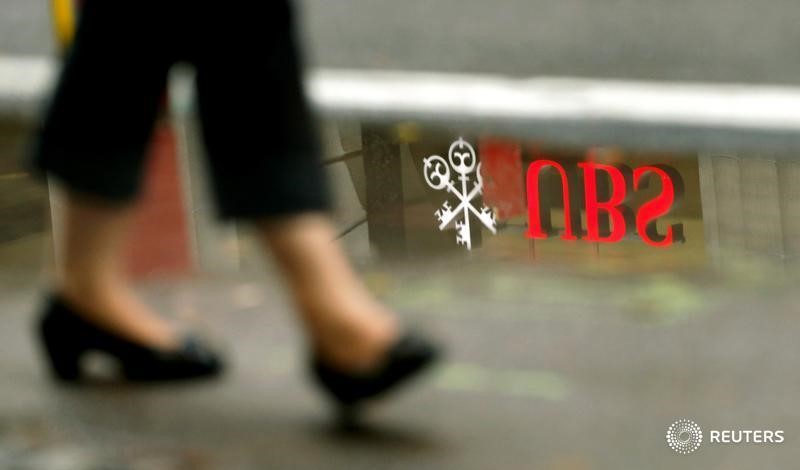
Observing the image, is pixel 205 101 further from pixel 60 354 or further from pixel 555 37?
pixel 555 37

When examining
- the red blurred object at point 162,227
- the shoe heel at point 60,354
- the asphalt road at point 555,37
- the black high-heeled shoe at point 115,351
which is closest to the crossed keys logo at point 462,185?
the red blurred object at point 162,227

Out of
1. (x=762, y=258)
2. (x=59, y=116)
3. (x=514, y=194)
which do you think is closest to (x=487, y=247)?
(x=514, y=194)

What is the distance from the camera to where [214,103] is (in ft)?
6.14

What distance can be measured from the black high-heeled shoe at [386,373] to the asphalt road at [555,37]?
9.52 ft

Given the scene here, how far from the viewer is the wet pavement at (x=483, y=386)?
1833 millimetres

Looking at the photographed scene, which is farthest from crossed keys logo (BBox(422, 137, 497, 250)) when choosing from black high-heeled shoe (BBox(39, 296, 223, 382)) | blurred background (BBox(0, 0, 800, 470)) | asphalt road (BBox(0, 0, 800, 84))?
asphalt road (BBox(0, 0, 800, 84))

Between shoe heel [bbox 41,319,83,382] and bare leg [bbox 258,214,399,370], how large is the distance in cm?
39

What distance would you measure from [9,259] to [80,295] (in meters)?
0.71

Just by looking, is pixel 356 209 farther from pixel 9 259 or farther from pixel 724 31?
pixel 724 31

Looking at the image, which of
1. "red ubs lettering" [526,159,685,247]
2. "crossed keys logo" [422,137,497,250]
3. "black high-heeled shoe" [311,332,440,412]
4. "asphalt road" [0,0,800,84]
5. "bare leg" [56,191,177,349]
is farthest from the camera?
"asphalt road" [0,0,800,84]

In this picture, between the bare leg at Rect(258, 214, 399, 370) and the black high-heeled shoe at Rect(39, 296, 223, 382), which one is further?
the black high-heeled shoe at Rect(39, 296, 223, 382)

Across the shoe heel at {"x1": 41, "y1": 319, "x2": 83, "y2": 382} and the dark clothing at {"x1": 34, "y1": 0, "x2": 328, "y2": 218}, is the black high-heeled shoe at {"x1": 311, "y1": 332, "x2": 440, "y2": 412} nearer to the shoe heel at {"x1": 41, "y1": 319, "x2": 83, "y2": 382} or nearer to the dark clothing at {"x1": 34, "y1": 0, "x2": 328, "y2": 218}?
the dark clothing at {"x1": 34, "y1": 0, "x2": 328, "y2": 218}

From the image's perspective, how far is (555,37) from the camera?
575cm

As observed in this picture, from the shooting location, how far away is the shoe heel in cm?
206
